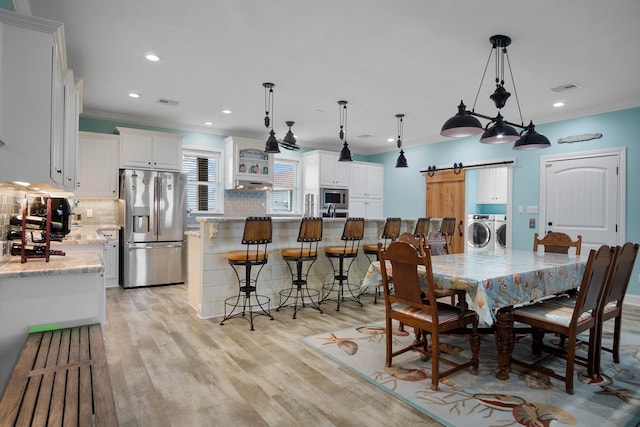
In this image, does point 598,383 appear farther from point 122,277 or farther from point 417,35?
point 122,277

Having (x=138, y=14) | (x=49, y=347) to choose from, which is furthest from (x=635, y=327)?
(x=138, y=14)

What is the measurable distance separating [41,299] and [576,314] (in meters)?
3.00

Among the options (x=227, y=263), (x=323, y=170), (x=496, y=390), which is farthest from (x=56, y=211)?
(x=323, y=170)

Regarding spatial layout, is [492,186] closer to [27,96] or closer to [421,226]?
[421,226]

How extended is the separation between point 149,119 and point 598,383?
6254 mm

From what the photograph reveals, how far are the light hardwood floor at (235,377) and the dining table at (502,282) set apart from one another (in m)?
0.77

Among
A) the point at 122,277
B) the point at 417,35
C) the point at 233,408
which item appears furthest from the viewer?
the point at 122,277

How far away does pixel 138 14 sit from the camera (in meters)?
2.80

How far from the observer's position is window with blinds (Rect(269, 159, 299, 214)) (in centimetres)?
754

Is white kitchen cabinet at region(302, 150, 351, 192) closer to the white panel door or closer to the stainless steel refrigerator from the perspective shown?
the stainless steel refrigerator

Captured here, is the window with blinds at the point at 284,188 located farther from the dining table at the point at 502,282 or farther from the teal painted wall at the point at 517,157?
the dining table at the point at 502,282

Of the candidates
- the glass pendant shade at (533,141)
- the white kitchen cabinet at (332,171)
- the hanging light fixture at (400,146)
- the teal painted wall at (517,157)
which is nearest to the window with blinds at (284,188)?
the white kitchen cabinet at (332,171)

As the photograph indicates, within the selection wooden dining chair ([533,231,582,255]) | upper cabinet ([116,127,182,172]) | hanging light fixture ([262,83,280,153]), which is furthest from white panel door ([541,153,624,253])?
upper cabinet ([116,127,182,172])

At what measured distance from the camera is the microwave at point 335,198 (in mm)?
7477
